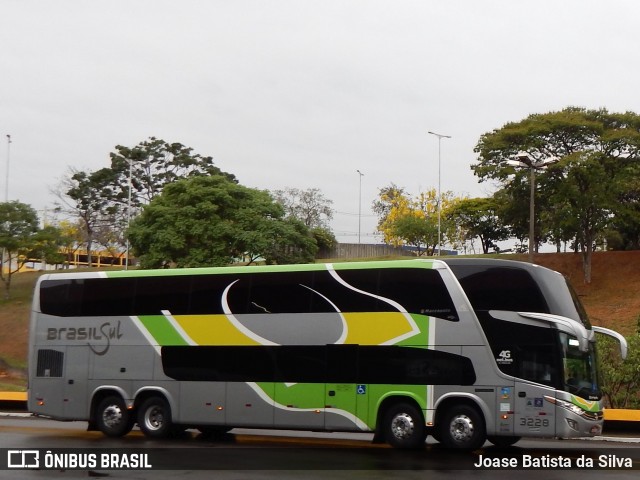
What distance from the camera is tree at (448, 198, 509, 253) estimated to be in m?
61.7

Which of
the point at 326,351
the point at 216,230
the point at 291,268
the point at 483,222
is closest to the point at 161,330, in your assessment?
the point at 291,268

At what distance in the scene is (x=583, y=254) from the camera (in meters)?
49.1

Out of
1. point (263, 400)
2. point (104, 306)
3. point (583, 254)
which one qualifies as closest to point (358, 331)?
point (263, 400)

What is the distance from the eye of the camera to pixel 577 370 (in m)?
16.5

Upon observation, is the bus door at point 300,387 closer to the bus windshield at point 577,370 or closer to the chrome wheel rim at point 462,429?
the chrome wheel rim at point 462,429

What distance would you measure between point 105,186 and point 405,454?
195 ft

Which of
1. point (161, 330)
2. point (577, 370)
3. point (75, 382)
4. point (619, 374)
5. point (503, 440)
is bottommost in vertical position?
point (503, 440)

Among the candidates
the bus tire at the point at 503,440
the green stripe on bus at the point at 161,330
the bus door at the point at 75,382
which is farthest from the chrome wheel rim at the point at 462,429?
the bus door at the point at 75,382

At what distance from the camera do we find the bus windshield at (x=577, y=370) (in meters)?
16.4

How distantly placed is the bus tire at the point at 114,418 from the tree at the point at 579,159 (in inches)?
1232

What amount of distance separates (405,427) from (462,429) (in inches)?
45.1
